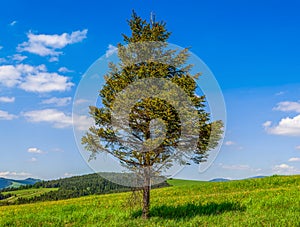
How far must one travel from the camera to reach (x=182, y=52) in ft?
48.0

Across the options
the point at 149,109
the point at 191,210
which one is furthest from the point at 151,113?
the point at 191,210

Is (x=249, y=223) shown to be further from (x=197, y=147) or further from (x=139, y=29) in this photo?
(x=139, y=29)

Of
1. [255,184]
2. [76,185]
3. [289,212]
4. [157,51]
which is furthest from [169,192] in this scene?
[76,185]

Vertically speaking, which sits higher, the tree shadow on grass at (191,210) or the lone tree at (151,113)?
the lone tree at (151,113)

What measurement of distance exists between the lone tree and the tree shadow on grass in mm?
1531

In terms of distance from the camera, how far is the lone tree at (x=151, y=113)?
1344 centimetres

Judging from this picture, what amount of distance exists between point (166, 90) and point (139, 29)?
3.18m

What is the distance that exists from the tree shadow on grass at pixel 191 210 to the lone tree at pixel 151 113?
1531mm

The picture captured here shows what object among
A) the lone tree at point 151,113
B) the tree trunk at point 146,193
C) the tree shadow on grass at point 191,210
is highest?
the lone tree at point 151,113

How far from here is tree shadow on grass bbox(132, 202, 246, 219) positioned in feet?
51.3

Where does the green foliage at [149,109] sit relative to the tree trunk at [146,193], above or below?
above

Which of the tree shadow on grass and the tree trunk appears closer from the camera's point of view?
the tree trunk

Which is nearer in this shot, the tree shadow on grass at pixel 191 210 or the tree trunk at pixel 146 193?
the tree trunk at pixel 146 193

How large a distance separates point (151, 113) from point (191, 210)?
5.69m
